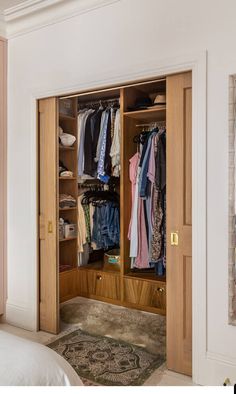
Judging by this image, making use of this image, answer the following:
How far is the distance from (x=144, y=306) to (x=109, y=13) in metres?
2.63

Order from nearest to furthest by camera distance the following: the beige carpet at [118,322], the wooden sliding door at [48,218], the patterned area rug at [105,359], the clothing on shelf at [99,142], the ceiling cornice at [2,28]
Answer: the patterned area rug at [105,359] < the beige carpet at [118,322] < the wooden sliding door at [48,218] < the ceiling cornice at [2,28] < the clothing on shelf at [99,142]

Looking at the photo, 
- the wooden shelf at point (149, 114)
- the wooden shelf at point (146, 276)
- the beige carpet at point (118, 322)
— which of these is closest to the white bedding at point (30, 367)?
the beige carpet at point (118, 322)

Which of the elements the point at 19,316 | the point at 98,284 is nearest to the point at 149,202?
the point at 98,284

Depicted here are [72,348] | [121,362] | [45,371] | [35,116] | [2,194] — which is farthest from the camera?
[2,194]

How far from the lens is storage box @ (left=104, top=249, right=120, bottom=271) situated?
371cm

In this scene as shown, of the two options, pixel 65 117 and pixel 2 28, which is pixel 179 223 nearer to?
pixel 65 117

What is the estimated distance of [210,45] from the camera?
2.10 metres

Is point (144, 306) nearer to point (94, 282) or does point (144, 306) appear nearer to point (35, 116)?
point (94, 282)

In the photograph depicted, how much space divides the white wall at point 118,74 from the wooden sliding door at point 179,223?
166 millimetres

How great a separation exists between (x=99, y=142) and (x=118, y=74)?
3.70 feet

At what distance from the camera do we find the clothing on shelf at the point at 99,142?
11.5 ft

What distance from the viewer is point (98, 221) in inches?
146

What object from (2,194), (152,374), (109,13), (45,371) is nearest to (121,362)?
(152,374)

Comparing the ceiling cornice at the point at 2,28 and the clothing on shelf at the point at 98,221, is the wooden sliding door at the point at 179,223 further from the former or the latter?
the ceiling cornice at the point at 2,28
